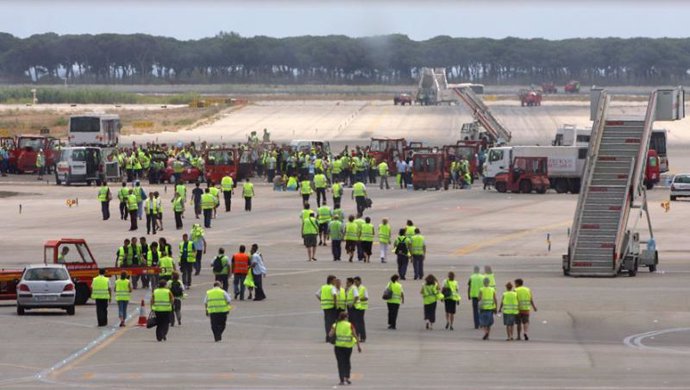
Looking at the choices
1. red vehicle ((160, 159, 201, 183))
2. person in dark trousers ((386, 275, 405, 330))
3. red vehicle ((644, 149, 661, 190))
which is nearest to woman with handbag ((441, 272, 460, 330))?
person in dark trousers ((386, 275, 405, 330))

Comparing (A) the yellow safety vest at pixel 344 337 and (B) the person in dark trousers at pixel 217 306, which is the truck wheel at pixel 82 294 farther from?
(A) the yellow safety vest at pixel 344 337

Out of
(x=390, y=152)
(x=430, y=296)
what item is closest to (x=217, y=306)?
(x=430, y=296)

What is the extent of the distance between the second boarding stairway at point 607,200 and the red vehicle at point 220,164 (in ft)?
112

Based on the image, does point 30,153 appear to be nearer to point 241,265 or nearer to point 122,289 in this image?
point 241,265

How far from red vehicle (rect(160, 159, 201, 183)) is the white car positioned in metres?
24.6

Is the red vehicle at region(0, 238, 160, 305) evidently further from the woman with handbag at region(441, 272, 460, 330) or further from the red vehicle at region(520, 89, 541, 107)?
the red vehicle at region(520, 89, 541, 107)

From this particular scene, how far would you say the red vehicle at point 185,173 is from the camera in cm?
8319

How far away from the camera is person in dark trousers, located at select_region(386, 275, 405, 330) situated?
1357 inches

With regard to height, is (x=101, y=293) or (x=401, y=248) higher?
(x=101, y=293)

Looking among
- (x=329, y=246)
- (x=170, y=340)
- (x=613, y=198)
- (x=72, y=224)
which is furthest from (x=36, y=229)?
(x=170, y=340)

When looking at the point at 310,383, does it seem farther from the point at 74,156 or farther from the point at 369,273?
the point at 74,156

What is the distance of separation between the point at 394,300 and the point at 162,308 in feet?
16.6

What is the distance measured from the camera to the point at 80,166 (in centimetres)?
8331

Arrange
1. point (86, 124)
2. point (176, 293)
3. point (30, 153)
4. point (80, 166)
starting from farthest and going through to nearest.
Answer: point (86, 124) < point (30, 153) < point (80, 166) < point (176, 293)
